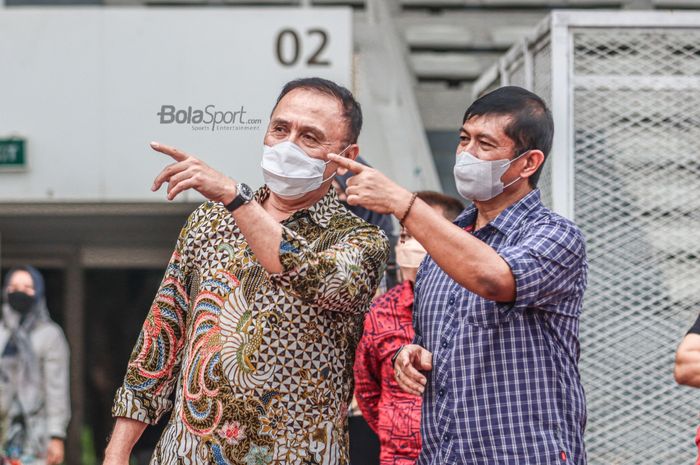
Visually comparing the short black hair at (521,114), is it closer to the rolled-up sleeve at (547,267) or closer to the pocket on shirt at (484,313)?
the rolled-up sleeve at (547,267)

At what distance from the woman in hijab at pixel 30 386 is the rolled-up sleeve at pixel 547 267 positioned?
492cm

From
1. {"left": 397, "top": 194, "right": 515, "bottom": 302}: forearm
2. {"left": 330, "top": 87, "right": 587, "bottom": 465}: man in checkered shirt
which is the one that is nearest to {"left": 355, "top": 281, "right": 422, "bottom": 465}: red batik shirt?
{"left": 330, "top": 87, "right": 587, "bottom": 465}: man in checkered shirt

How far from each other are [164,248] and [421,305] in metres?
5.60

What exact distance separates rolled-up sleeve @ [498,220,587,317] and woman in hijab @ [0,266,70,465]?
4.92 m

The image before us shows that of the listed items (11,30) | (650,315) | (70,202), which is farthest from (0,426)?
(650,315)

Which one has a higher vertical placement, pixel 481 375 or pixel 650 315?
pixel 481 375

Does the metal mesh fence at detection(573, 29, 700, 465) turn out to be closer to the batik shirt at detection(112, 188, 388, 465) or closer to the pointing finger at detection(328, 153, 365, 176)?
the batik shirt at detection(112, 188, 388, 465)

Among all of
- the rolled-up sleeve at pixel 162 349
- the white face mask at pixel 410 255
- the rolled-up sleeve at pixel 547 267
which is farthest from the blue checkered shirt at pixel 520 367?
the white face mask at pixel 410 255

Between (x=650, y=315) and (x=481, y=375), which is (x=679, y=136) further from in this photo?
(x=481, y=375)

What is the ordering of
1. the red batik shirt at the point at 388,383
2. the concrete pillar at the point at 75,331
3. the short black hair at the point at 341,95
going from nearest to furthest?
the short black hair at the point at 341,95, the red batik shirt at the point at 388,383, the concrete pillar at the point at 75,331

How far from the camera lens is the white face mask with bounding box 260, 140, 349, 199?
2623 millimetres

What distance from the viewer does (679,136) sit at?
5129 mm

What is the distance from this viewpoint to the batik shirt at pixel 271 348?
2.52 metres

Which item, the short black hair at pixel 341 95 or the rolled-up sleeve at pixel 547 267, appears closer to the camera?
the rolled-up sleeve at pixel 547 267
